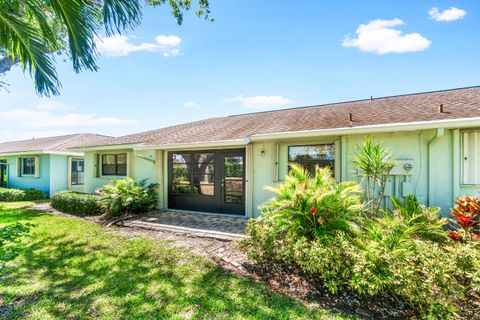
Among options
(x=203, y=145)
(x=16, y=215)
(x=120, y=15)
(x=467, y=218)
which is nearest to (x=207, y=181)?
(x=203, y=145)

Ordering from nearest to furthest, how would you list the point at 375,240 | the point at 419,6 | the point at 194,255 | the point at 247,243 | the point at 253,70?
the point at 375,240
the point at 247,243
the point at 194,255
the point at 419,6
the point at 253,70

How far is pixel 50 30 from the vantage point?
3807 mm

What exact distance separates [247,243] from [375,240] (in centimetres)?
236

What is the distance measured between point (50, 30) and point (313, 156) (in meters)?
6.96

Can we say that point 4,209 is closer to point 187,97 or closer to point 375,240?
point 187,97

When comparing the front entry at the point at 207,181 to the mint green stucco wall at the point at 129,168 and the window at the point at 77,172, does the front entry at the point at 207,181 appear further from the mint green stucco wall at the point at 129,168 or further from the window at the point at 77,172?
the window at the point at 77,172

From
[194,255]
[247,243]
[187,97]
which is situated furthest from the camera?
[187,97]

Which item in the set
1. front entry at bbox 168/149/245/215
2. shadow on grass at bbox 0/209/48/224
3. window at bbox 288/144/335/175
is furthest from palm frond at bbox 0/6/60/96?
shadow on grass at bbox 0/209/48/224

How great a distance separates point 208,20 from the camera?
261 inches

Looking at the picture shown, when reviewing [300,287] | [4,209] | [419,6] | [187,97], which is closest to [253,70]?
[187,97]

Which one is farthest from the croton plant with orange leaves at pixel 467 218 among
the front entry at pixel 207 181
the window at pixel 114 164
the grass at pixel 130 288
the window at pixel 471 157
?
the window at pixel 114 164

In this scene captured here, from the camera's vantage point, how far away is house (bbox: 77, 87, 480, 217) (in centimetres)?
586

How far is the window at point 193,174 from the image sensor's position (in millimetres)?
9391

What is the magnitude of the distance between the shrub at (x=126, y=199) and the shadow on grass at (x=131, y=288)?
9.57 ft
